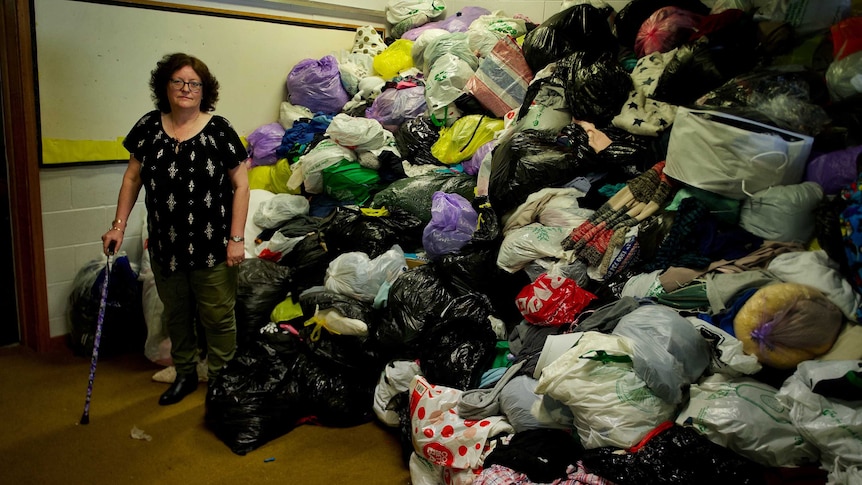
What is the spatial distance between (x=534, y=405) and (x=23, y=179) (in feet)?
9.00

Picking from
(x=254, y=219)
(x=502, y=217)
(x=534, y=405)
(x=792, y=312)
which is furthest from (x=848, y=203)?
(x=254, y=219)

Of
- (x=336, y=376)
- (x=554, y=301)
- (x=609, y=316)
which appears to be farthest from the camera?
(x=336, y=376)

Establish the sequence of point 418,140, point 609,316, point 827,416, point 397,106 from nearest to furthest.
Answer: point 827,416
point 609,316
point 418,140
point 397,106

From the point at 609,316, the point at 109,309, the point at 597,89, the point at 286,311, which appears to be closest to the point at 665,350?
the point at 609,316

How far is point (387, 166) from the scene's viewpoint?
138 inches

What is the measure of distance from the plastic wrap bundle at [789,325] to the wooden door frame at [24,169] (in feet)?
10.7

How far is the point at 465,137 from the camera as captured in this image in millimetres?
3410

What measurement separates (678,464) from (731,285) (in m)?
0.66

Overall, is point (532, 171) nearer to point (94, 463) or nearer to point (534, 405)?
point (534, 405)

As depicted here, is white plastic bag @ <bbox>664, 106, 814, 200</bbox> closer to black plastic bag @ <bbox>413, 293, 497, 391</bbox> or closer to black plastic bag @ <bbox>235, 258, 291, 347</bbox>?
black plastic bag @ <bbox>413, 293, 497, 391</bbox>

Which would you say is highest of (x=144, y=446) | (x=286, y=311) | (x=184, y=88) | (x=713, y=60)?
(x=713, y=60)

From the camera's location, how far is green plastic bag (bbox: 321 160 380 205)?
3410mm

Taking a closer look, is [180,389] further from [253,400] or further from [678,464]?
[678,464]

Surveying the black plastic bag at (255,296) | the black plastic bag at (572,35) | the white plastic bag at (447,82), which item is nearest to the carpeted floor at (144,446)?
the black plastic bag at (255,296)
